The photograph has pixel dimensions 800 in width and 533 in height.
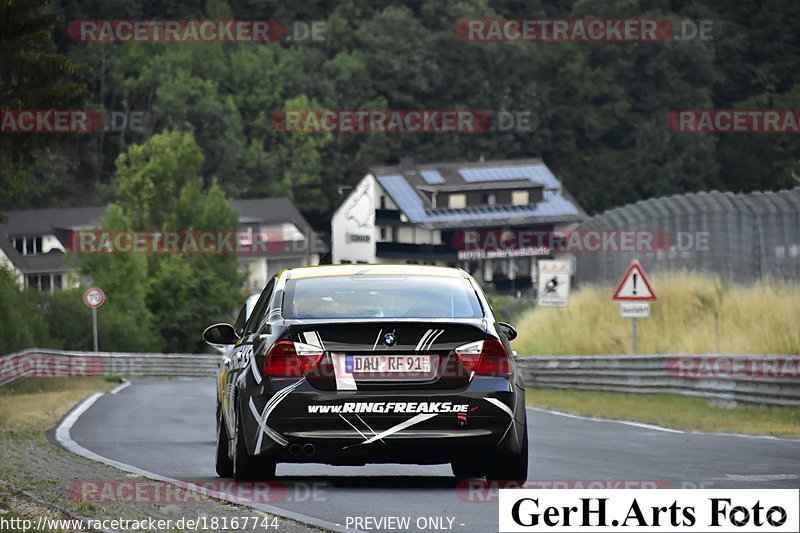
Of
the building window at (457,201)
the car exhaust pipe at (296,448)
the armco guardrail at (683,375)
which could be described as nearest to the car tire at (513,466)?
the car exhaust pipe at (296,448)

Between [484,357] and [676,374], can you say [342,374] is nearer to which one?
[484,357]

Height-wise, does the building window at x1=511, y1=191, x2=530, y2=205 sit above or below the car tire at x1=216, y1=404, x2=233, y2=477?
above

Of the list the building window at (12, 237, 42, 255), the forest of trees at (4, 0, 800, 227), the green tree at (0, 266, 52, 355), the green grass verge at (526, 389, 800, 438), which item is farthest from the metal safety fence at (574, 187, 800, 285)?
the forest of trees at (4, 0, 800, 227)

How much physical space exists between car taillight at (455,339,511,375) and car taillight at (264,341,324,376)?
0.89 meters

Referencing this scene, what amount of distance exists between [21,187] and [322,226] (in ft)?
238

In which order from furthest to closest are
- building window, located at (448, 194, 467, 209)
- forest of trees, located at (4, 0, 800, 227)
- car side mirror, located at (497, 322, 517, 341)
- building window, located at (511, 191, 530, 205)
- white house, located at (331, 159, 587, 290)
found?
forest of trees, located at (4, 0, 800, 227) → building window, located at (511, 191, 530, 205) → building window, located at (448, 194, 467, 209) → white house, located at (331, 159, 587, 290) → car side mirror, located at (497, 322, 517, 341)

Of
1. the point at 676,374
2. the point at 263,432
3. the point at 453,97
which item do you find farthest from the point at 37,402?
the point at 453,97

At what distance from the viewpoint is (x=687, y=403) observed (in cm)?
2598

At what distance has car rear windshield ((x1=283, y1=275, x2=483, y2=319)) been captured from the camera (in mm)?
10609

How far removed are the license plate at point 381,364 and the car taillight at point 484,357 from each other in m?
0.32

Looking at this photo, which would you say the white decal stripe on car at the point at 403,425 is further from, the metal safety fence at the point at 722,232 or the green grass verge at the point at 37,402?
the metal safety fence at the point at 722,232

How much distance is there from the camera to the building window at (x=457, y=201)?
368 feet

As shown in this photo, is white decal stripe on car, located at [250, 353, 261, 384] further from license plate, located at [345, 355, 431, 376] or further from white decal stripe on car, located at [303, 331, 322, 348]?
license plate, located at [345, 355, 431, 376]

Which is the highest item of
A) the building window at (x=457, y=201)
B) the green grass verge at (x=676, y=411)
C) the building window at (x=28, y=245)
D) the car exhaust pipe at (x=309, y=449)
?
the building window at (x=457, y=201)
